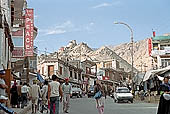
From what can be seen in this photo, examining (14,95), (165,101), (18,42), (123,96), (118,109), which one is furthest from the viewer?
(123,96)

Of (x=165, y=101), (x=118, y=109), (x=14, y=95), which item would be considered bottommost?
(x=118, y=109)

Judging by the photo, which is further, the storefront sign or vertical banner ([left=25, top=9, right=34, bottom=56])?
the storefront sign

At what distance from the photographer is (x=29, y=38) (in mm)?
36281

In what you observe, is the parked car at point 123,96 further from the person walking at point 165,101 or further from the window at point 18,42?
the person walking at point 165,101

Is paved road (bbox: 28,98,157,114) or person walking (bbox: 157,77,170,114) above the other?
person walking (bbox: 157,77,170,114)

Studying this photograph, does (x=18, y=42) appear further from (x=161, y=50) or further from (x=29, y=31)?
(x=161, y=50)

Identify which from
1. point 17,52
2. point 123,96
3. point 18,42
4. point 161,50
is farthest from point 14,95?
point 161,50

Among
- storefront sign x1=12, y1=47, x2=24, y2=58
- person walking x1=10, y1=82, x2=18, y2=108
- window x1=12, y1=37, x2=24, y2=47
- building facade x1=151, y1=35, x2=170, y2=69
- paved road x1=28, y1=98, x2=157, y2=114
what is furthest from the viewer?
building facade x1=151, y1=35, x2=170, y2=69

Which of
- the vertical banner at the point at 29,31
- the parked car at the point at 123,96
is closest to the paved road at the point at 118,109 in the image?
the parked car at the point at 123,96

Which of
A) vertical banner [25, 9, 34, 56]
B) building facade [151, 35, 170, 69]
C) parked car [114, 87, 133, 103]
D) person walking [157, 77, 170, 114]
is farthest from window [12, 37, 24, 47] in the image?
building facade [151, 35, 170, 69]

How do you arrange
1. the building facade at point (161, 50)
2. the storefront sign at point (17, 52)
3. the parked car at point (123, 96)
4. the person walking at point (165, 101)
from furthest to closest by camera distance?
the building facade at point (161, 50), the parked car at point (123, 96), the storefront sign at point (17, 52), the person walking at point (165, 101)

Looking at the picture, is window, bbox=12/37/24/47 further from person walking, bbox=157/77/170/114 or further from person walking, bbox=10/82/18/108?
person walking, bbox=157/77/170/114

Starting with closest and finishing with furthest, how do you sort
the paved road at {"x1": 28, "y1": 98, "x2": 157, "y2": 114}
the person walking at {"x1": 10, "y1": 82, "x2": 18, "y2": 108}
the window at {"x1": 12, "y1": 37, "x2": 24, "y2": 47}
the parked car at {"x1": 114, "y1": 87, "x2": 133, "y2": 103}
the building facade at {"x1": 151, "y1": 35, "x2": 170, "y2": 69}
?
1. the paved road at {"x1": 28, "y1": 98, "x2": 157, "y2": 114}
2. the person walking at {"x1": 10, "y1": 82, "x2": 18, "y2": 108}
3. the window at {"x1": 12, "y1": 37, "x2": 24, "y2": 47}
4. the parked car at {"x1": 114, "y1": 87, "x2": 133, "y2": 103}
5. the building facade at {"x1": 151, "y1": 35, "x2": 170, "y2": 69}

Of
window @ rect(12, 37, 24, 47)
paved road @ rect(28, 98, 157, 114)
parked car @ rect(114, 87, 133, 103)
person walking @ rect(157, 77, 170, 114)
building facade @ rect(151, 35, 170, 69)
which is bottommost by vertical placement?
paved road @ rect(28, 98, 157, 114)
